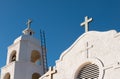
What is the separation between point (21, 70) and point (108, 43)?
7.12 m

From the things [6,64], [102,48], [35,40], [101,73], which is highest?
[35,40]

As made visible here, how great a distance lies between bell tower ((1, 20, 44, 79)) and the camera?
733 inches

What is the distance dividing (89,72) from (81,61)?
683mm

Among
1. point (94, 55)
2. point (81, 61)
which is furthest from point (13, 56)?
point (94, 55)

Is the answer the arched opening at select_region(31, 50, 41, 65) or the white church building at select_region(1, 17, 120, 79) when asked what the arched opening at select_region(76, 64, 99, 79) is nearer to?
the white church building at select_region(1, 17, 120, 79)

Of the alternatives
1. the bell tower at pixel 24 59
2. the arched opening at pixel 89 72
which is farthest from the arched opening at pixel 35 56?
the arched opening at pixel 89 72

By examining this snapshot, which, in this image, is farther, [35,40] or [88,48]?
[35,40]

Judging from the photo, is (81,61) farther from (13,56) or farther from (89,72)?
(13,56)

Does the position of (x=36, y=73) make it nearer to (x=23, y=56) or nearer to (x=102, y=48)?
(x=23, y=56)

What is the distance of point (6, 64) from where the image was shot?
19969 mm

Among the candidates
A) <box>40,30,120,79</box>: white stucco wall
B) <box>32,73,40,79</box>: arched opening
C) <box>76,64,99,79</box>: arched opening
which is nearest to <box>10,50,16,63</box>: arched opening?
<box>32,73,40,79</box>: arched opening

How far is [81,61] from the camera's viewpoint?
47.3 ft

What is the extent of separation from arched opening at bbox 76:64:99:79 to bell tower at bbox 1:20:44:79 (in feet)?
16.8

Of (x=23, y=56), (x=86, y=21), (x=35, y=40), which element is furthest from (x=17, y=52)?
(x=86, y=21)
